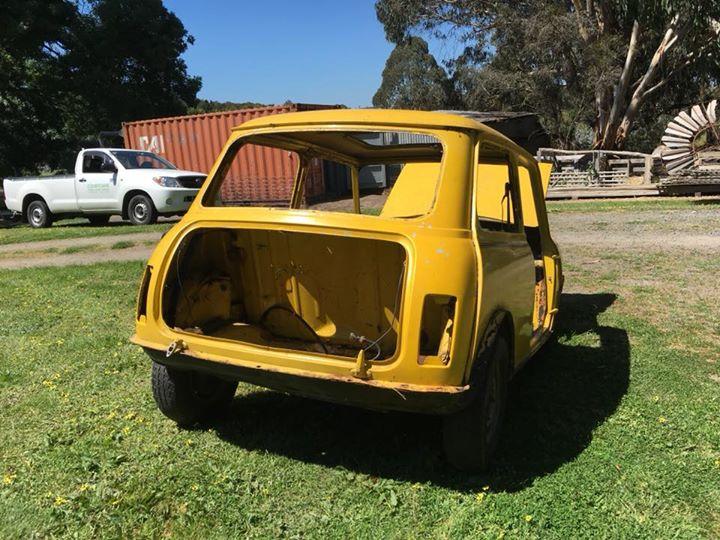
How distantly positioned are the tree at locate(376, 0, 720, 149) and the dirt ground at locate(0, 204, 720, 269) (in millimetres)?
11803

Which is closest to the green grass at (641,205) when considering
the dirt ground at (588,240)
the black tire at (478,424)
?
the dirt ground at (588,240)

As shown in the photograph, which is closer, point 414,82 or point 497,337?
point 497,337

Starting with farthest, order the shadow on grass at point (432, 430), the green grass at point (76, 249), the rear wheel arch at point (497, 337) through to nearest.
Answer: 1. the green grass at point (76, 249)
2. the shadow on grass at point (432, 430)
3. the rear wheel arch at point (497, 337)

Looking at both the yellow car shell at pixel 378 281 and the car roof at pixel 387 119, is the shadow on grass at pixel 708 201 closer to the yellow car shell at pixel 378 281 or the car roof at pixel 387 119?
the yellow car shell at pixel 378 281

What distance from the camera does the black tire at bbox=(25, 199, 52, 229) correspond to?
1538cm

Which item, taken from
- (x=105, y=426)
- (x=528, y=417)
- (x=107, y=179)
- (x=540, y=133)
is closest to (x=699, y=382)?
(x=528, y=417)

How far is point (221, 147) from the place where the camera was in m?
18.4

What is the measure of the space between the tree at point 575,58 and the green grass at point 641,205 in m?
7.79

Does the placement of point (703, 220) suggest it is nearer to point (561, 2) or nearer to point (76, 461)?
point (76, 461)

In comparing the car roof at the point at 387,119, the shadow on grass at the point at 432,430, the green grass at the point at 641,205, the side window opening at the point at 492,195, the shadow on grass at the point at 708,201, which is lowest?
the shadow on grass at the point at 432,430

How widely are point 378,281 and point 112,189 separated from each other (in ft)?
40.1

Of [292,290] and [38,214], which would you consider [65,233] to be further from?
[292,290]

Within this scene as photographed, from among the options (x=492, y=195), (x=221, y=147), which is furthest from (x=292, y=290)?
(x=221, y=147)

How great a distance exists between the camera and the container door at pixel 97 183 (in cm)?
1404
